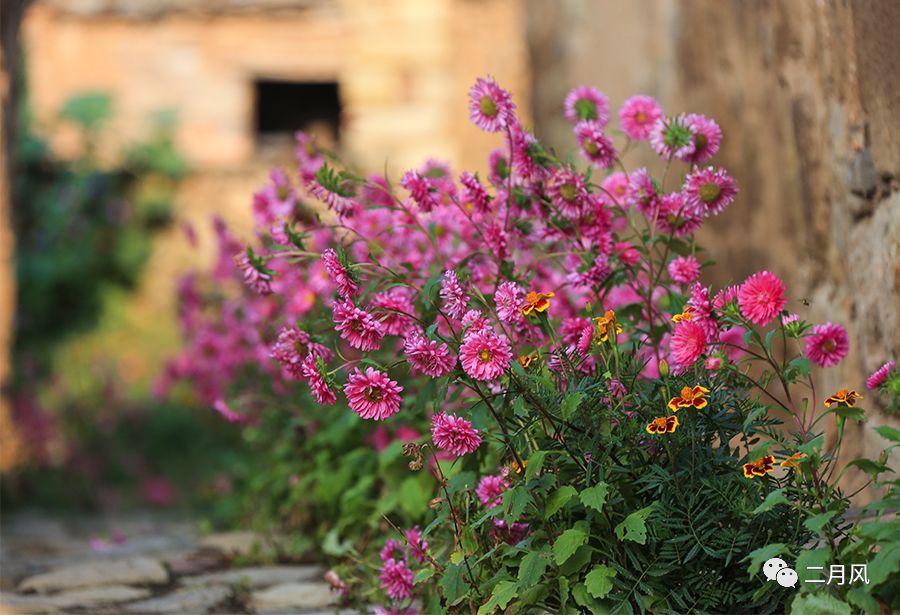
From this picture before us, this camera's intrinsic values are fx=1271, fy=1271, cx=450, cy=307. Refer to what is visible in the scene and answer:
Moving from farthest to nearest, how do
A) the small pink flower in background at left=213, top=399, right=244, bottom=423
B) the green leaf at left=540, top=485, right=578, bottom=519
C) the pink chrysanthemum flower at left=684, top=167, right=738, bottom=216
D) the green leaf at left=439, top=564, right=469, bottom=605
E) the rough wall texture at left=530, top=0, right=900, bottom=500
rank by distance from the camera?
the small pink flower in background at left=213, top=399, right=244, bottom=423 → the rough wall texture at left=530, top=0, right=900, bottom=500 → the pink chrysanthemum flower at left=684, top=167, right=738, bottom=216 → the green leaf at left=439, top=564, right=469, bottom=605 → the green leaf at left=540, top=485, right=578, bottom=519

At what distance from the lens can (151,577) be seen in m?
3.42

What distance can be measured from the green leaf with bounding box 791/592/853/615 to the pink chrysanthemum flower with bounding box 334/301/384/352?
827 mm

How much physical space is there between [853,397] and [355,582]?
129 cm

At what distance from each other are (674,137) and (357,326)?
80 cm

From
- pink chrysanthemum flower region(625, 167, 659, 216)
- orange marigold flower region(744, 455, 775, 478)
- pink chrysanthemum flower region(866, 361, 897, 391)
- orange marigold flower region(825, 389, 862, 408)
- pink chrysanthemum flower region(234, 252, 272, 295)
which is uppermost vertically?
pink chrysanthemum flower region(625, 167, 659, 216)

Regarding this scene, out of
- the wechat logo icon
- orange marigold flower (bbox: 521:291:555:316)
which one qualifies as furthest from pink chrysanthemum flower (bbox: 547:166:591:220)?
the wechat logo icon

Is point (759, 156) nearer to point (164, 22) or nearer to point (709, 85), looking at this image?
point (709, 85)

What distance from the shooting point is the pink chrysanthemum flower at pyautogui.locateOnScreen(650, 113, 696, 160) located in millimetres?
2582

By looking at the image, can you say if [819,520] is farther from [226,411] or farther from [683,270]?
[226,411]

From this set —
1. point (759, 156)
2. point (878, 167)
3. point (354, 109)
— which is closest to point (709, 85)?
point (759, 156)

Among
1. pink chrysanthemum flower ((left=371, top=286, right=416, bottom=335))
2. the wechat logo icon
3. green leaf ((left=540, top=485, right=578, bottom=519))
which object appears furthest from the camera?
pink chrysanthemum flower ((left=371, top=286, right=416, bottom=335))

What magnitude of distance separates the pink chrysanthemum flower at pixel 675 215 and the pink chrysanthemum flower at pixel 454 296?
51 centimetres

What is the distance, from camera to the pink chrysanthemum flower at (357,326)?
2.25m

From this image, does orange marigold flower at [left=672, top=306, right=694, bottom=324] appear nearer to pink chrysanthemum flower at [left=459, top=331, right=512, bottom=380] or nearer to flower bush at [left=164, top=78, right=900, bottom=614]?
flower bush at [left=164, top=78, right=900, bottom=614]
